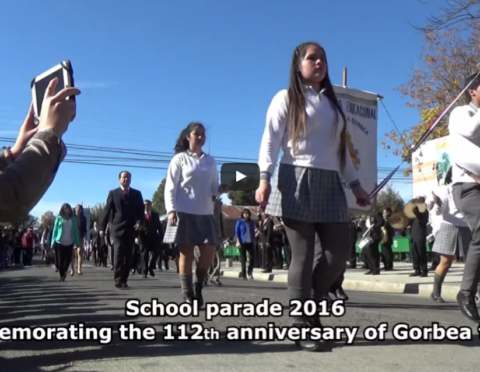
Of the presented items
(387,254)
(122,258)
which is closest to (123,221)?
(122,258)

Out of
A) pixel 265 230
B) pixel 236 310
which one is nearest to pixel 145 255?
pixel 265 230

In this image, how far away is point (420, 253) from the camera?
14.3 metres

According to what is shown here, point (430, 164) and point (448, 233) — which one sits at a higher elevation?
point (430, 164)

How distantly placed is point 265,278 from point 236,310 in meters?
11.9

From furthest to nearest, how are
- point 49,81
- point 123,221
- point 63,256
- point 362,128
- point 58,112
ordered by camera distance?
point 63,256 < point 362,128 < point 123,221 < point 49,81 < point 58,112

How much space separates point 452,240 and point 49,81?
587 centimetres

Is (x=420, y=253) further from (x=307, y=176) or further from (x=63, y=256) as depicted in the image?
(x=307, y=176)

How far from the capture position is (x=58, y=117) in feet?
6.63

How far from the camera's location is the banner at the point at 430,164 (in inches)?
588

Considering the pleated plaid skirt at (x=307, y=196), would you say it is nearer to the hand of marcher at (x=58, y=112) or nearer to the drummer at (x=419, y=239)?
the hand of marcher at (x=58, y=112)

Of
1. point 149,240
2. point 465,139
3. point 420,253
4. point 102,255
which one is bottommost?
point 102,255

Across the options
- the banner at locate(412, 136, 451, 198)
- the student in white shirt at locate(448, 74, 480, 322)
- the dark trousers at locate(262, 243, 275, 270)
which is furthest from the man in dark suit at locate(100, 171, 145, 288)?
the dark trousers at locate(262, 243, 275, 270)

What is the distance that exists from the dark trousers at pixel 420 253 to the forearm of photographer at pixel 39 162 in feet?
42.5

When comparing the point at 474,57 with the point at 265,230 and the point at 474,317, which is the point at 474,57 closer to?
the point at 265,230
